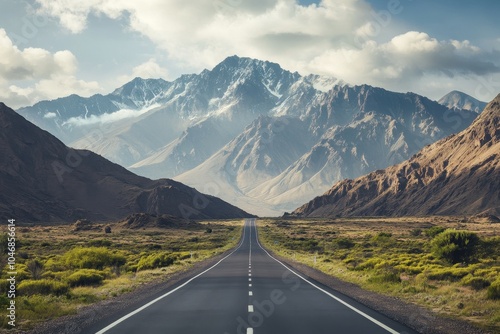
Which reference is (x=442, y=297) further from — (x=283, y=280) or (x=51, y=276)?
(x=51, y=276)

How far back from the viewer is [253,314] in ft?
55.6

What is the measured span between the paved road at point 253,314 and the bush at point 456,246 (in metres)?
18.0

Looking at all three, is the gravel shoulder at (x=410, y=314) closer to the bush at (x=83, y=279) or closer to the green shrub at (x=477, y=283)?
the green shrub at (x=477, y=283)

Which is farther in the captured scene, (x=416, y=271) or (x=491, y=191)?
(x=491, y=191)

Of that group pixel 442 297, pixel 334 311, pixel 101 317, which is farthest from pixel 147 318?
pixel 442 297

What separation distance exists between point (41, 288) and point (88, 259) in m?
15.8

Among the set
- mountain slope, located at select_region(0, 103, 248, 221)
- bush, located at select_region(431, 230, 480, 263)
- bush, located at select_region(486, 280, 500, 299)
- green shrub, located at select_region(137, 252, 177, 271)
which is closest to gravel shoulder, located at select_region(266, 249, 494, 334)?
bush, located at select_region(486, 280, 500, 299)

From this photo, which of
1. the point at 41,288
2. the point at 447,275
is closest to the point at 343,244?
the point at 447,275

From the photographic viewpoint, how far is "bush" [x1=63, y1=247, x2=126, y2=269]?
3775 centimetres

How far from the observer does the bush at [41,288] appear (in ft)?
74.0

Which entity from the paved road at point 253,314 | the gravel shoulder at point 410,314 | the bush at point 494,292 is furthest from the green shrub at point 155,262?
the bush at point 494,292

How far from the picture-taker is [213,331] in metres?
13.8

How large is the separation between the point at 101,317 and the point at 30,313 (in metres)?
2.18

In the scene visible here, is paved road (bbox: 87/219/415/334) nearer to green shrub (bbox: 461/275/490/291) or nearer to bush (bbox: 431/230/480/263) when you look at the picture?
green shrub (bbox: 461/275/490/291)
